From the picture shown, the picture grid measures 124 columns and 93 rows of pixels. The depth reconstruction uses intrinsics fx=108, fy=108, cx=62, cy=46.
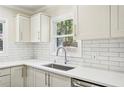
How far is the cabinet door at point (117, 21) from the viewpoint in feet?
4.09

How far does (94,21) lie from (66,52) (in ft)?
3.63

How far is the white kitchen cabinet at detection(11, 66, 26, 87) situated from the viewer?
226 cm

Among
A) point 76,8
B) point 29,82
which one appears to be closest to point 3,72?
point 29,82

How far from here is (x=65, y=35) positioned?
8.31 ft

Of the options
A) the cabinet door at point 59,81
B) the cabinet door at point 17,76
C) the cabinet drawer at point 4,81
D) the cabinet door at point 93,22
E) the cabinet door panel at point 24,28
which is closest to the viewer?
the cabinet door at point 93,22

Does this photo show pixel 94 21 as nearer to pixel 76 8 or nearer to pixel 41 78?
pixel 76 8

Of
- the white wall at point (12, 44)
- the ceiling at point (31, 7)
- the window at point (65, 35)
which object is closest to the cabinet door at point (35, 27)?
the ceiling at point (31, 7)

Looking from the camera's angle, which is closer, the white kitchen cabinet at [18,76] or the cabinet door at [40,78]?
Answer: the cabinet door at [40,78]

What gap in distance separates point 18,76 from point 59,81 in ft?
3.70

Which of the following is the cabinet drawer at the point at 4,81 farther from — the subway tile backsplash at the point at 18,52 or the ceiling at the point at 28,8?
the ceiling at the point at 28,8

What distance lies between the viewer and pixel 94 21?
150 cm

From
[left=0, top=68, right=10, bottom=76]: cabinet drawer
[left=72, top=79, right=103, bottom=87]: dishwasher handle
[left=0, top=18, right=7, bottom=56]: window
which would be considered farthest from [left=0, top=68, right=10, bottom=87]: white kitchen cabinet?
[left=72, top=79, right=103, bottom=87]: dishwasher handle

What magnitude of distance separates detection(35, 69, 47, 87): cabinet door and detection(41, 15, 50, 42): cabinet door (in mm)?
866

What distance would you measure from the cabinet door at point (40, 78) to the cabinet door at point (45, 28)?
0.87 meters
